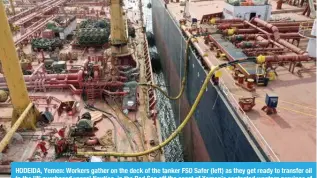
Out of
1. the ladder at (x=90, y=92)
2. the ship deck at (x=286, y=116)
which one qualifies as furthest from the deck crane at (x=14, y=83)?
the ship deck at (x=286, y=116)

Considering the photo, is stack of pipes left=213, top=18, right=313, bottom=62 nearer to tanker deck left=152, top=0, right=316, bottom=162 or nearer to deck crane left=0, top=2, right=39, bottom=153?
tanker deck left=152, top=0, right=316, bottom=162

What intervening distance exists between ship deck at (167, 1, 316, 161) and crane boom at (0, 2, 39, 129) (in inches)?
312

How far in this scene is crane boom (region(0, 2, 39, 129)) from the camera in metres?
9.55

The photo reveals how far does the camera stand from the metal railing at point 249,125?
26.2ft

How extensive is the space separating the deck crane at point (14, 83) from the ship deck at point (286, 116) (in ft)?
25.9

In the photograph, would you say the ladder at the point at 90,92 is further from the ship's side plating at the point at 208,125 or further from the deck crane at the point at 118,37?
the ship's side plating at the point at 208,125

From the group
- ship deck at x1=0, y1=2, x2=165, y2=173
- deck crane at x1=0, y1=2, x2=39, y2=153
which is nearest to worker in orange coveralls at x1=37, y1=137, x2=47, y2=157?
ship deck at x1=0, y1=2, x2=165, y2=173

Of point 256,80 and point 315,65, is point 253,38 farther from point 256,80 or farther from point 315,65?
point 256,80

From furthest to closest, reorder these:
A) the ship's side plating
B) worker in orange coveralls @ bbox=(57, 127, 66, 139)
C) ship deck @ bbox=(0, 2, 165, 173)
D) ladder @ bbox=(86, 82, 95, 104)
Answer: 1. ladder @ bbox=(86, 82, 95, 104)
2. worker in orange coveralls @ bbox=(57, 127, 66, 139)
3. ship deck @ bbox=(0, 2, 165, 173)
4. the ship's side plating

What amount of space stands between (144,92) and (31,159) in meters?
6.43

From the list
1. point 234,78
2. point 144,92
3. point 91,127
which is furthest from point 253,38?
point 91,127

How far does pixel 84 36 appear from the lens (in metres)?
18.8

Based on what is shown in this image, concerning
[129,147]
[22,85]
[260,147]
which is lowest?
[129,147]

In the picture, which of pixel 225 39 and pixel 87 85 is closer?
pixel 87 85
